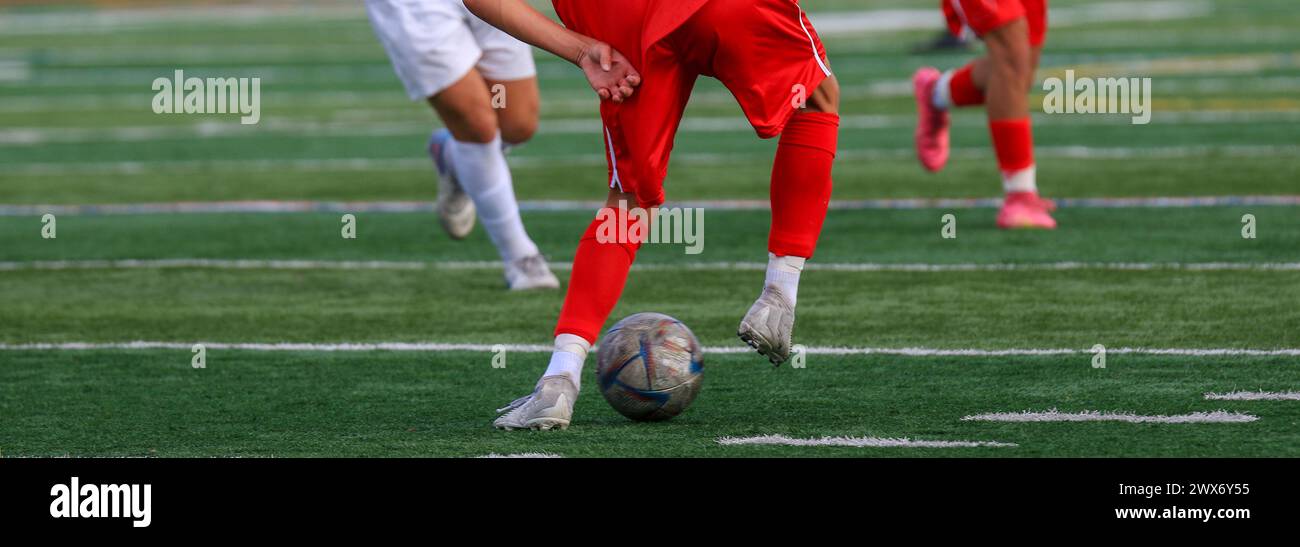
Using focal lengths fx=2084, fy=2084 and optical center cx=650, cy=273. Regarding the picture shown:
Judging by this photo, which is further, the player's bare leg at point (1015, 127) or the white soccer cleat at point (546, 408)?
the player's bare leg at point (1015, 127)

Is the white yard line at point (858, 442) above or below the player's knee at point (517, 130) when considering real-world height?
below

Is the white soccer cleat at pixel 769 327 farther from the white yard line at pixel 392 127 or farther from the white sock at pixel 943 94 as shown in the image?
the white yard line at pixel 392 127

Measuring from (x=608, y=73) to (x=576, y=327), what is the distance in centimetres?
71

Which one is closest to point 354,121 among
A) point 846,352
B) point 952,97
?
point 952,97

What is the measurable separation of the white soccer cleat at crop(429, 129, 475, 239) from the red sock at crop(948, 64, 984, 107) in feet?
8.98

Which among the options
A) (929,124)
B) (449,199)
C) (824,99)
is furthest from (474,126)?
(929,124)

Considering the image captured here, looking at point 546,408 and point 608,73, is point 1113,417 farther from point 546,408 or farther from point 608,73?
point 608,73

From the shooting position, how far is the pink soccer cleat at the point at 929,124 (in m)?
11.5

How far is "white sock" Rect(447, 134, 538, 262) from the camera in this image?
28.9 feet

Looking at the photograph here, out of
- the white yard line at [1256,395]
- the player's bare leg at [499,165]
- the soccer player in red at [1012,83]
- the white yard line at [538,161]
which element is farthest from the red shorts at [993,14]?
the white yard line at [1256,395]

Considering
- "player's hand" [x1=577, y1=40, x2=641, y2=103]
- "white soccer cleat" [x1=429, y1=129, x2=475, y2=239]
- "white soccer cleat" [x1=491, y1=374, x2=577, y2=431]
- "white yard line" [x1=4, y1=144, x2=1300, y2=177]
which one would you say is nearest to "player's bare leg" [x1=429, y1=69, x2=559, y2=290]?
"white soccer cleat" [x1=429, y1=129, x2=475, y2=239]

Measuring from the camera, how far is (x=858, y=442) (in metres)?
5.30

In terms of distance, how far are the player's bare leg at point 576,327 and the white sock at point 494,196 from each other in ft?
9.69
